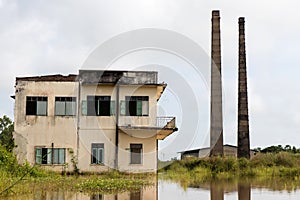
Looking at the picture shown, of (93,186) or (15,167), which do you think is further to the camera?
(15,167)

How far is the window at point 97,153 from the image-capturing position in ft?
104

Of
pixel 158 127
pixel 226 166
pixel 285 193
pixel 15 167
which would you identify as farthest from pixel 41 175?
pixel 226 166

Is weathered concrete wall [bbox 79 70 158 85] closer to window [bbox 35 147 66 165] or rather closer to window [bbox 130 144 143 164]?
window [bbox 130 144 143 164]

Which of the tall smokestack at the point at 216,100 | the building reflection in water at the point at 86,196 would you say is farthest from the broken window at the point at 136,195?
the tall smokestack at the point at 216,100

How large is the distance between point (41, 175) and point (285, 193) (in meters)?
12.1

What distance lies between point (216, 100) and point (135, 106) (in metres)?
10.5

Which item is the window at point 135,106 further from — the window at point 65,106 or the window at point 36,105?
the window at point 36,105

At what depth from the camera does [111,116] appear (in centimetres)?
3181

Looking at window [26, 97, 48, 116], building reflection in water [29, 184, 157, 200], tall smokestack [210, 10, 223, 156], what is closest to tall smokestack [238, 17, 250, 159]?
tall smokestack [210, 10, 223, 156]

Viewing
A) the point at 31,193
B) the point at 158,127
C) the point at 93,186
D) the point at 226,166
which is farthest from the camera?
the point at 226,166

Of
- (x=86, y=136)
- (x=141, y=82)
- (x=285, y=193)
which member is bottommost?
(x=285, y=193)

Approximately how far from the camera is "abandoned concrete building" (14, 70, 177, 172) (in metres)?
31.5

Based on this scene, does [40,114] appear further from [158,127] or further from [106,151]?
[158,127]

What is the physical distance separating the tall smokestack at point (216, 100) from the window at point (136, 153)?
10116 mm
